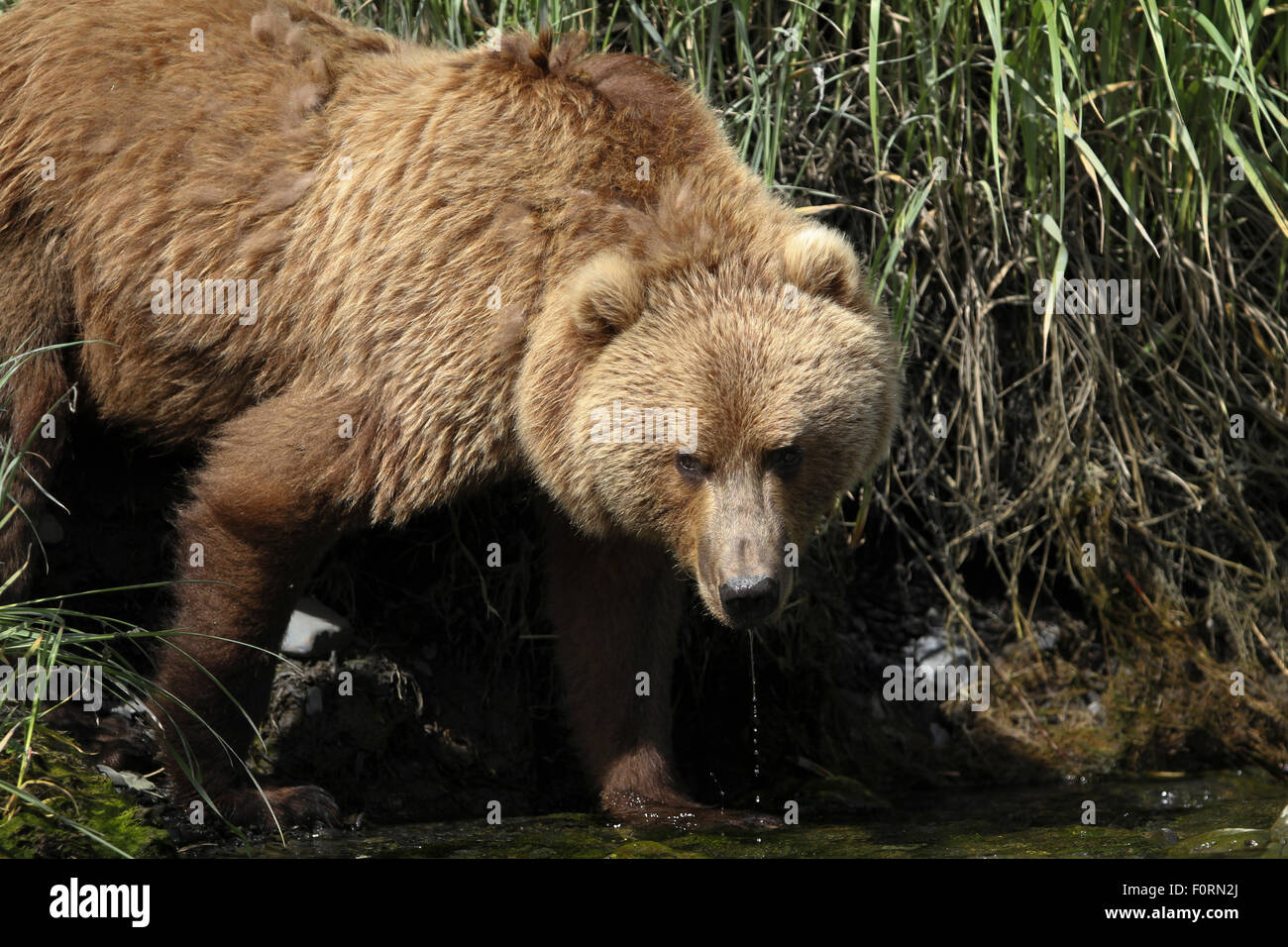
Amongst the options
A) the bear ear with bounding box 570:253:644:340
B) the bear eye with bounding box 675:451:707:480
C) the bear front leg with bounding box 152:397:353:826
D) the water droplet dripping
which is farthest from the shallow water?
the bear ear with bounding box 570:253:644:340

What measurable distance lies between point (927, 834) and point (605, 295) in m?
1.99

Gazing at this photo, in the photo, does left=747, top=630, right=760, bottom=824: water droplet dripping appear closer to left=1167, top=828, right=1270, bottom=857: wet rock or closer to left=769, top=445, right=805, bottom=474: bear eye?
left=769, top=445, right=805, bottom=474: bear eye

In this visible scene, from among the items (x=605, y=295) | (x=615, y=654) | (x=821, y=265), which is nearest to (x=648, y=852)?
(x=615, y=654)

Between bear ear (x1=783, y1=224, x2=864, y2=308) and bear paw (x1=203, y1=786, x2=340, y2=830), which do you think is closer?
bear ear (x1=783, y1=224, x2=864, y2=308)

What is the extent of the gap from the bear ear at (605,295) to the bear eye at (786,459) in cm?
55

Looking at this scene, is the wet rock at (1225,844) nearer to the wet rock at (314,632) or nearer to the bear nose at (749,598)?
the bear nose at (749,598)

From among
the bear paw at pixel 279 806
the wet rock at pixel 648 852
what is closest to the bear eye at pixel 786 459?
the wet rock at pixel 648 852

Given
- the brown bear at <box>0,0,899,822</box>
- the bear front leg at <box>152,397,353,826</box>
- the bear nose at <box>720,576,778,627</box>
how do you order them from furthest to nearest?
1. the bear front leg at <box>152,397,353,826</box>
2. the brown bear at <box>0,0,899,822</box>
3. the bear nose at <box>720,576,778,627</box>

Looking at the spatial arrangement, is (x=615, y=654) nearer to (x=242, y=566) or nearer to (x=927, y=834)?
(x=927, y=834)

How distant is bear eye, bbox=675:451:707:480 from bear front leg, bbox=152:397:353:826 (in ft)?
3.20

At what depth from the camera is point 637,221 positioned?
4.30 m

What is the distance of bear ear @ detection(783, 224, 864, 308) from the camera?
425 cm

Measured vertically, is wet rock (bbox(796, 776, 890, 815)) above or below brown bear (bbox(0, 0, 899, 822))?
below

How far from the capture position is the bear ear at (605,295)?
413 cm
